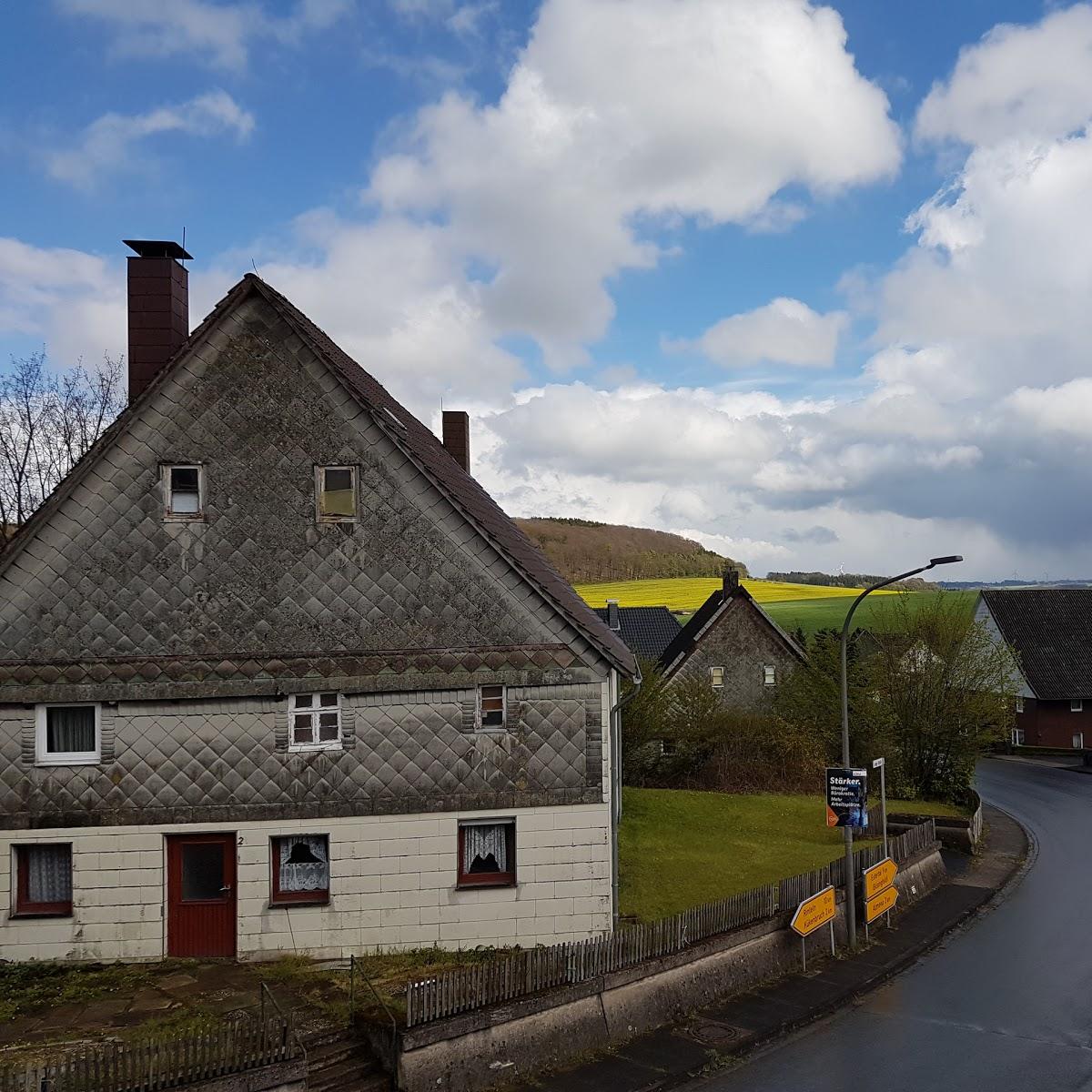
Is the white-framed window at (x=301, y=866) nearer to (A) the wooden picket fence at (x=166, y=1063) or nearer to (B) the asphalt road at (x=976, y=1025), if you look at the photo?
(A) the wooden picket fence at (x=166, y=1063)

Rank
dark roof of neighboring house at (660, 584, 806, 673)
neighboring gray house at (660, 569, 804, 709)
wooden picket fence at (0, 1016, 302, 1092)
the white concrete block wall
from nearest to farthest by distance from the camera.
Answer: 1. wooden picket fence at (0, 1016, 302, 1092)
2. the white concrete block wall
3. dark roof of neighboring house at (660, 584, 806, 673)
4. neighboring gray house at (660, 569, 804, 709)

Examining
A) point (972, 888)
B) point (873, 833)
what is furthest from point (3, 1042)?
point (873, 833)

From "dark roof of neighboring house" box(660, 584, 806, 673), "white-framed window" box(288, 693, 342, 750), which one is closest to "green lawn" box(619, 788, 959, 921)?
"white-framed window" box(288, 693, 342, 750)

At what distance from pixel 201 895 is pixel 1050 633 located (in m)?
57.6

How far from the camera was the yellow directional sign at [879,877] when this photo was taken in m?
21.0

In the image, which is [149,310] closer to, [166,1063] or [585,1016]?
[166,1063]

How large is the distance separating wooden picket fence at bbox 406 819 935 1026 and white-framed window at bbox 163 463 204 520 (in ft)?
28.9

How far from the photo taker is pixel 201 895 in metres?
16.4

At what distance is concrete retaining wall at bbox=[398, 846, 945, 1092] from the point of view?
41.5 ft

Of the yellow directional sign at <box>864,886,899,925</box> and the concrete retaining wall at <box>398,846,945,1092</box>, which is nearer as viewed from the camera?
the concrete retaining wall at <box>398,846,945,1092</box>

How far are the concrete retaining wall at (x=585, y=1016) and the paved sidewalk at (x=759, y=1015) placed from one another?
263 mm

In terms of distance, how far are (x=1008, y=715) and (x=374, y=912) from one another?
31.1m

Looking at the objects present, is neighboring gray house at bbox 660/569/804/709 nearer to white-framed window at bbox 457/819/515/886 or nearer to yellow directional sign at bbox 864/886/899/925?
yellow directional sign at bbox 864/886/899/925

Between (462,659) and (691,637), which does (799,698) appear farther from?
(462,659)
